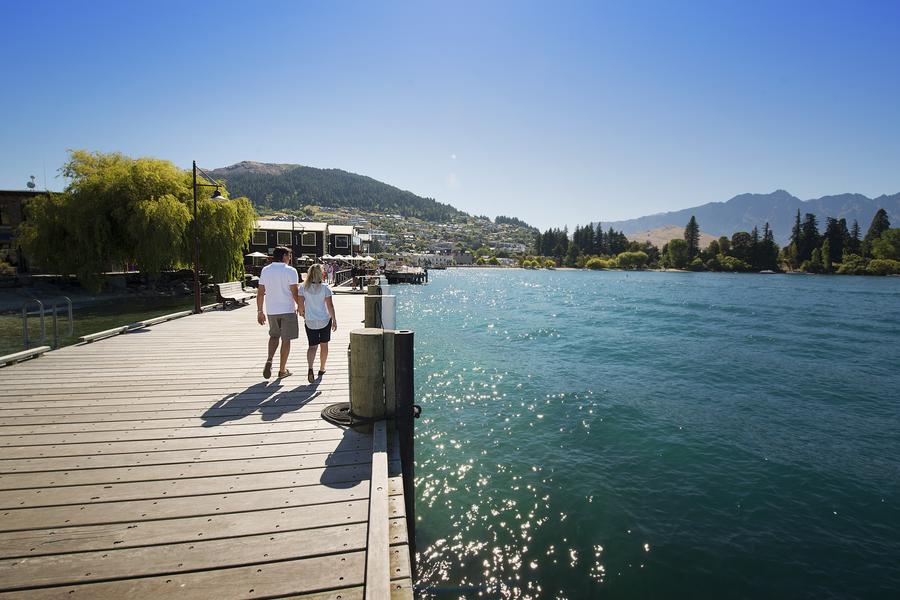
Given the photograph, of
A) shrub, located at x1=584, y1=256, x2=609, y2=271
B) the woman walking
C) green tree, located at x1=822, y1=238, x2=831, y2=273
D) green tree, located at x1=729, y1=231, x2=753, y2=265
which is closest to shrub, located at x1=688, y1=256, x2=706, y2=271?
green tree, located at x1=729, y1=231, x2=753, y2=265

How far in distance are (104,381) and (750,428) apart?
44.0 feet

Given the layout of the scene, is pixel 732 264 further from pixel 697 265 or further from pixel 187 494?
pixel 187 494

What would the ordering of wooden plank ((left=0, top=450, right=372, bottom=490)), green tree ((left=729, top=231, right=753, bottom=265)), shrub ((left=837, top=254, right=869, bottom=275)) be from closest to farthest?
wooden plank ((left=0, top=450, right=372, bottom=490))
shrub ((left=837, top=254, right=869, bottom=275))
green tree ((left=729, top=231, right=753, bottom=265))

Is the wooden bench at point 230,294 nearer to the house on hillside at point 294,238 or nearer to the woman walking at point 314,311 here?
the woman walking at point 314,311

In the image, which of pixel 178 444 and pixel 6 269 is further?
pixel 6 269

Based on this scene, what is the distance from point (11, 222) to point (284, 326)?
140ft

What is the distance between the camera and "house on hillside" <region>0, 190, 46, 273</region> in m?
34.4

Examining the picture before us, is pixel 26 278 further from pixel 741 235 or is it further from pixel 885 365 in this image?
pixel 741 235

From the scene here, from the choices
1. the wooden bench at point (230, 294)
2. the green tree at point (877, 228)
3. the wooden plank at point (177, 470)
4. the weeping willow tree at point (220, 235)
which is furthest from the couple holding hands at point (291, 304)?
the green tree at point (877, 228)

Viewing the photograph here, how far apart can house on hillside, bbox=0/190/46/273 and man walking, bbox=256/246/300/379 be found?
4089 centimetres

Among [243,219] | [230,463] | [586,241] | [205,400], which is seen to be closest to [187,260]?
[243,219]

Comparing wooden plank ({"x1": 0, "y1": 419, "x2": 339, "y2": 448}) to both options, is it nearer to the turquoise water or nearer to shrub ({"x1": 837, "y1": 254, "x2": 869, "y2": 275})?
the turquoise water

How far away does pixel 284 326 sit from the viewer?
23.8ft

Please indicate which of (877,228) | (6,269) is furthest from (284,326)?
(877,228)
